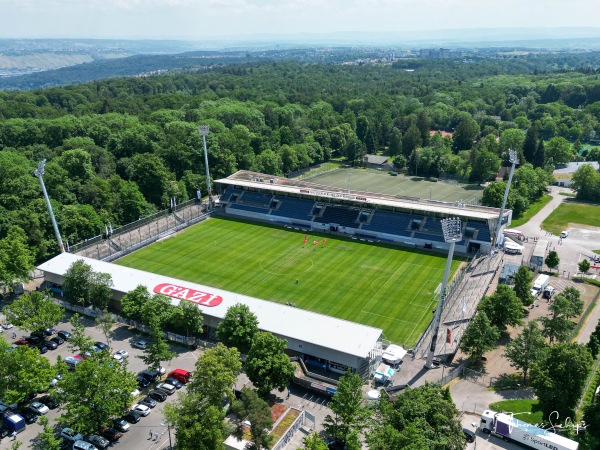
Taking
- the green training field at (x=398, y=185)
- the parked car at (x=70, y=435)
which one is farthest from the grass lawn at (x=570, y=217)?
the parked car at (x=70, y=435)

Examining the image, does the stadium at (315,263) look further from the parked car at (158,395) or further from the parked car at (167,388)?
the parked car at (158,395)

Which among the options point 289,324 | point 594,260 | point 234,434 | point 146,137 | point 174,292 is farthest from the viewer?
point 146,137

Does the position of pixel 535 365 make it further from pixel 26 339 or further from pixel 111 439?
pixel 26 339

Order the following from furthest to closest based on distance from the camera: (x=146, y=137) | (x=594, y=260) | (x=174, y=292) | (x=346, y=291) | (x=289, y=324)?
(x=146, y=137) < (x=594, y=260) < (x=346, y=291) < (x=174, y=292) < (x=289, y=324)

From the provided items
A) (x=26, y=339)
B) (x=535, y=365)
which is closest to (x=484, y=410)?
(x=535, y=365)

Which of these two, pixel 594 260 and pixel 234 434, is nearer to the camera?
pixel 234 434

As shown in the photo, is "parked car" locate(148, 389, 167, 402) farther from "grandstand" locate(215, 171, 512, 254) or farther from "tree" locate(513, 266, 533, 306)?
"grandstand" locate(215, 171, 512, 254)

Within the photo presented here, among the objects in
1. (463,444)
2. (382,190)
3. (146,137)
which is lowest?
(382,190)
